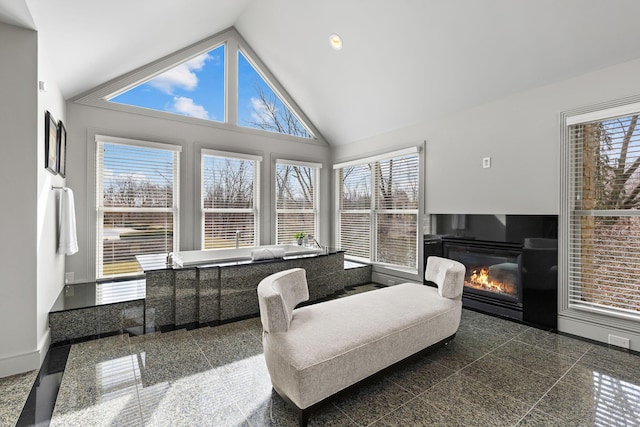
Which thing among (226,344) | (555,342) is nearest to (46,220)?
(226,344)

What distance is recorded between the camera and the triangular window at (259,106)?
5.09m

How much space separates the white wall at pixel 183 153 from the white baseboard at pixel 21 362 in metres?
1.64

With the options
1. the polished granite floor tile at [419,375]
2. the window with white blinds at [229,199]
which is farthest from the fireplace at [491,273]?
→ the window with white blinds at [229,199]

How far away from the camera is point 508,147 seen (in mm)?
3512

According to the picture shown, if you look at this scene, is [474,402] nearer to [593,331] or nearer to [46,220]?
[593,331]

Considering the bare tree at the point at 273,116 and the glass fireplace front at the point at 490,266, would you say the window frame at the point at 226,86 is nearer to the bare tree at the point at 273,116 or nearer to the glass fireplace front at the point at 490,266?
the bare tree at the point at 273,116

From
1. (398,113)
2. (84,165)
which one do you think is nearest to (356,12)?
(398,113)

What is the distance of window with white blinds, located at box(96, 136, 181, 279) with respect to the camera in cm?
396

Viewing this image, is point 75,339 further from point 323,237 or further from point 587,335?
point 587,335

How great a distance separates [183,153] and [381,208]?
3.19 meters

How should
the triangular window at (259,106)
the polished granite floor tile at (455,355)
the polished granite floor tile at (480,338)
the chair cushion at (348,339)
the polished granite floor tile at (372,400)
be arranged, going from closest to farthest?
the chair cushion at (348,339) < the polished granite floor tile at (372,400) < the polished granite floor tile at (455,355) < the polished granite floor tile at (480,338) < the triangular window at (259,106)

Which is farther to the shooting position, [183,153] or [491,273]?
[183,153]

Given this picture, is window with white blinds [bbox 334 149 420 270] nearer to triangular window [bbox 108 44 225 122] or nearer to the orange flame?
the orange flame

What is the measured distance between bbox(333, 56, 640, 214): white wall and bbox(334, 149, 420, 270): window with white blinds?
0.39 meters
